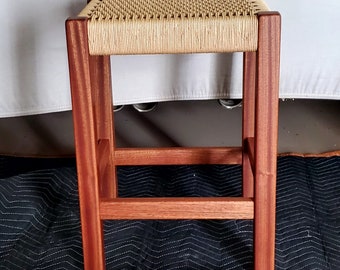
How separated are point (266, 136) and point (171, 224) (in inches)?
14.2

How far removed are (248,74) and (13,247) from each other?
0.56 metres

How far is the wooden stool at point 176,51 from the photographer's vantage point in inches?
31.5

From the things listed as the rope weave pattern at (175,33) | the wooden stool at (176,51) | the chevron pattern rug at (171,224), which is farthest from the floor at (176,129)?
the rope weave pattern at (175,33)

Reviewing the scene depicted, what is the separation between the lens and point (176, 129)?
1.52 meters

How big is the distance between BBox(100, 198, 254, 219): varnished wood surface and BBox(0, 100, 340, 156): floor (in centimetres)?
58

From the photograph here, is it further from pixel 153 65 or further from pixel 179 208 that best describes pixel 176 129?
pixel 179 208

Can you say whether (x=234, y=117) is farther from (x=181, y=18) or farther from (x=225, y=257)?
(x=181, y=18)

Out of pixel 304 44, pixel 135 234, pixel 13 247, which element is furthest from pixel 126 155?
pixel 304 44

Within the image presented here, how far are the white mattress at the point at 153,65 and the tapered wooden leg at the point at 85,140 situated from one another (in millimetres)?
378

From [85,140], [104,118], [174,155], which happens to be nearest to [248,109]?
[174,155]

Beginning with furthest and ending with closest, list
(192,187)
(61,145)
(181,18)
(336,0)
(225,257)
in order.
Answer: (61,145) < (192,187) < (336,0) < (225,257) < (181,18)

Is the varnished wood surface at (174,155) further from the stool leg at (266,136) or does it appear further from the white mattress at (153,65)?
the stool leg at (266,136)

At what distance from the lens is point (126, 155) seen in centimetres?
118

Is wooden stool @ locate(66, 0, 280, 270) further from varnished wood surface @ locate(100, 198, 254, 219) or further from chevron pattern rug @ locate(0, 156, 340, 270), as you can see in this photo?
chevron pattern rug @ locate(0, 156, 340, 270)
